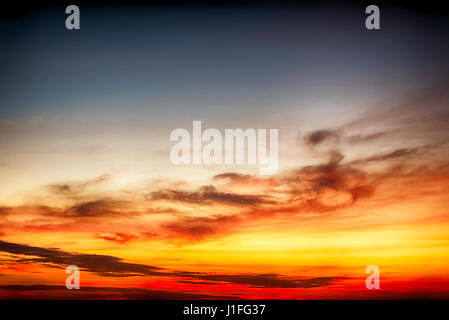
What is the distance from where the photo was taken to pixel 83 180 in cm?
625

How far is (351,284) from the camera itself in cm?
609

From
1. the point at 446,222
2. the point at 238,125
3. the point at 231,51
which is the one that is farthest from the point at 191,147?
the point at 446,222

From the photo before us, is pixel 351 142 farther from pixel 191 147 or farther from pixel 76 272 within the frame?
pixel 76 272

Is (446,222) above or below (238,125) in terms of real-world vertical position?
below

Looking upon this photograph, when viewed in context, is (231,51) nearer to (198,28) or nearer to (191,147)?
(198,28)

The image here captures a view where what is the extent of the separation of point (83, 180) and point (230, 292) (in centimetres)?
207

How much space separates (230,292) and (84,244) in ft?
5.67

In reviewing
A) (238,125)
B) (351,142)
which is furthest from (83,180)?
(351,142)

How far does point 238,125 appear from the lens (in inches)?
251

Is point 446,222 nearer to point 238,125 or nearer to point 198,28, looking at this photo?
point 238,125
